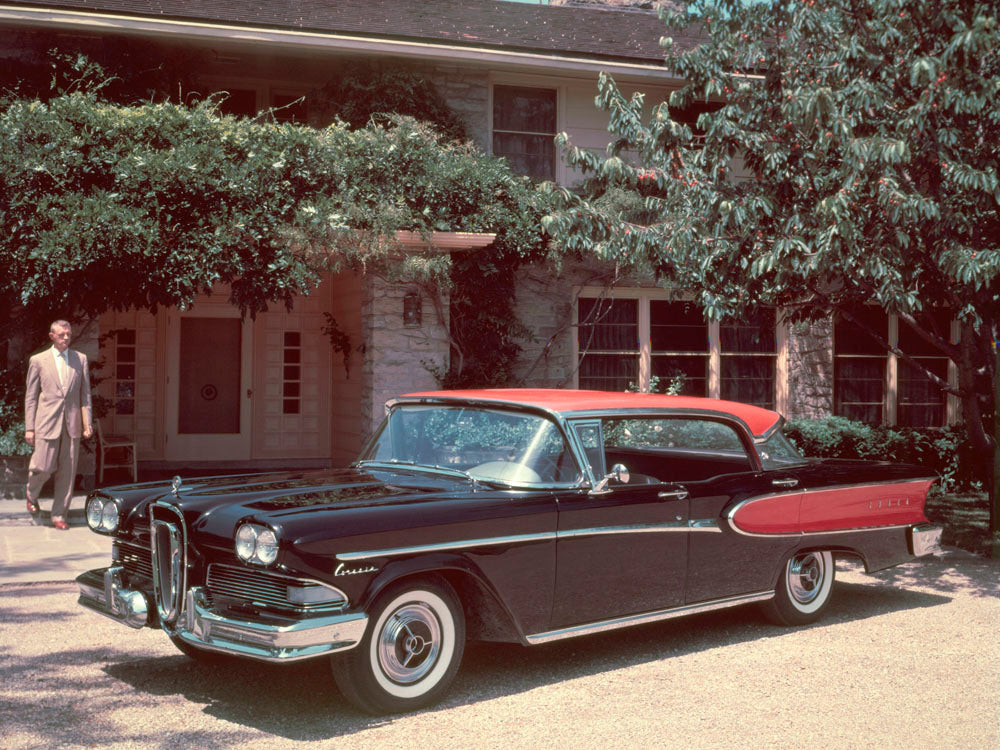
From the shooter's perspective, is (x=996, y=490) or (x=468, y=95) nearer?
(x=996, y=490)

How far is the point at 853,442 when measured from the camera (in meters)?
14.4

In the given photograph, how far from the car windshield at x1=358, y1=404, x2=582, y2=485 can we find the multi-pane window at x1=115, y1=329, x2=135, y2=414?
9753 mm

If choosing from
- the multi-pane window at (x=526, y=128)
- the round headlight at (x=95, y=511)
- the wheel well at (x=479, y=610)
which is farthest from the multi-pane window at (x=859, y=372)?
the round headlight at (x=95, y=511)

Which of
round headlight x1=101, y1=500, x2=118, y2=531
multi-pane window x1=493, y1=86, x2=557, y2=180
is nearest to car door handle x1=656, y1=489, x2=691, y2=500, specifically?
round headlight x1=101, y1=500, x2=118, y2=531

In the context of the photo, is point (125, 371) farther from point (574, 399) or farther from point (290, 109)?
point (574, 399)

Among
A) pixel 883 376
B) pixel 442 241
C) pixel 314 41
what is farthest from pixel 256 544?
pixel 883 376

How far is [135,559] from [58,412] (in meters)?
5.12

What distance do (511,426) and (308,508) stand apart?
51.3 inches

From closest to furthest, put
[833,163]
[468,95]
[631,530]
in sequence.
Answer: [631,530]
[833,163]
[468,95]

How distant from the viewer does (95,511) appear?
18.4 feet

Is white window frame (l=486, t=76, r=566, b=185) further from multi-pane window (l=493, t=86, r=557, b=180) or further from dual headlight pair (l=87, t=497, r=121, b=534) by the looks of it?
dual headlight pair (l=87, t=497, r=121, b=534)

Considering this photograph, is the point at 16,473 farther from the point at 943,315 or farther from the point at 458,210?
the point at 943,315

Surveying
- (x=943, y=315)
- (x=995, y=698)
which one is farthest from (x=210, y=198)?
(x=943, y=315)

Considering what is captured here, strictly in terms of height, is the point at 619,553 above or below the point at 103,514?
below
